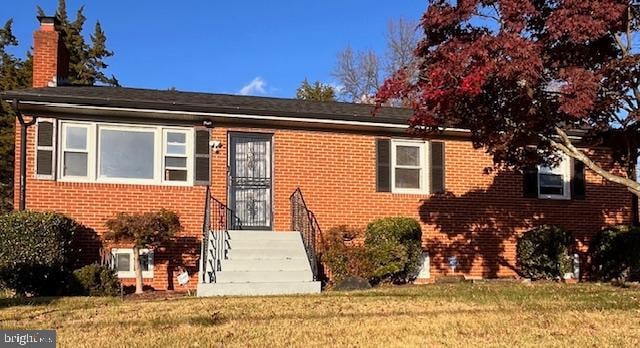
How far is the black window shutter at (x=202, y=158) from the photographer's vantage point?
13383mm

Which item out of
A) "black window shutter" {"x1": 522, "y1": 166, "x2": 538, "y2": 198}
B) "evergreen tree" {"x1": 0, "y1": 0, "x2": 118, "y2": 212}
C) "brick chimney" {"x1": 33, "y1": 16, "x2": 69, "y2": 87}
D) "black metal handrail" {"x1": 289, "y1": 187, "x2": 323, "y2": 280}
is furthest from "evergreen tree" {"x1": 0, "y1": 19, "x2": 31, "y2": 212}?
"black window shutter" {"x1": 522, "y1": 166, "x2": 538, "y2": 198}

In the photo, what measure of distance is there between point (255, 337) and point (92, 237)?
7.08 meters

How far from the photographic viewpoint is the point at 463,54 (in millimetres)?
9055

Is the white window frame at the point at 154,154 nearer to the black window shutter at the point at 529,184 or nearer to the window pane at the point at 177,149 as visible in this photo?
the window pane at the point at 177,149

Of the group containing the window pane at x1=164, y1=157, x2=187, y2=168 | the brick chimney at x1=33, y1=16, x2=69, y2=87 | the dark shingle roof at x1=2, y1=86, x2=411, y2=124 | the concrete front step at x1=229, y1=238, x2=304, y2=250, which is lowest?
the concrete front step at x1=229, y1=238, x2=304, y2=250

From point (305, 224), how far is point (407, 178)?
262cm

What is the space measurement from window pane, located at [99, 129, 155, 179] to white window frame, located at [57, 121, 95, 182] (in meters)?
0.17

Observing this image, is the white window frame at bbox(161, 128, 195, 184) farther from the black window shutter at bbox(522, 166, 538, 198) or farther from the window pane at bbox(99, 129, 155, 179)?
the black window shutter at bbox(522, 166, 538, 198)

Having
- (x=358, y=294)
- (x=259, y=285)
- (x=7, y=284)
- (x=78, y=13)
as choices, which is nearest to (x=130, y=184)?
(x=7, y=284)

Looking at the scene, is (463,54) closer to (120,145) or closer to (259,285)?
(259,285)

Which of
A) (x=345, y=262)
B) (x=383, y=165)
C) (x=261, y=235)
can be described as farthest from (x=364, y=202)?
(x=261, y=235)

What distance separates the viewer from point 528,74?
28.8 ft

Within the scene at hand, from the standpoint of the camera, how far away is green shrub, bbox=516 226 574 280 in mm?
14148

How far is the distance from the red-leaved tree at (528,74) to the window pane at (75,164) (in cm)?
611
